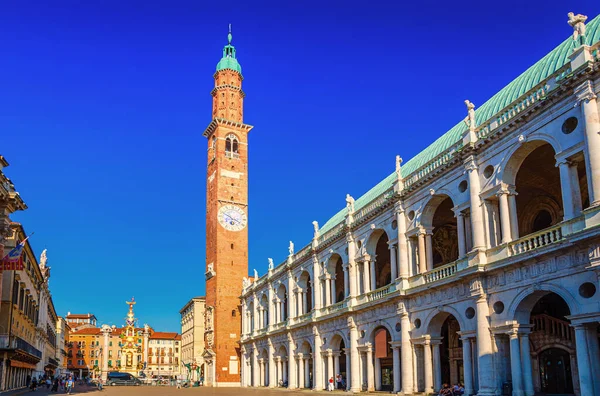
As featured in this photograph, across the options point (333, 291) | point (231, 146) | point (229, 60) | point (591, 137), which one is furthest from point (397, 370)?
point (229, 60)

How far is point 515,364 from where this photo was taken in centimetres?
2380

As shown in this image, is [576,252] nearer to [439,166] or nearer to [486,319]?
[486,319]

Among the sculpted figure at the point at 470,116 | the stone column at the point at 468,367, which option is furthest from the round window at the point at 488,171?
the stone column at the point at 468,367

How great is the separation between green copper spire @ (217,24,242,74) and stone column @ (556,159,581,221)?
62003 mm

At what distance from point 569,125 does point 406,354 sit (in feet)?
52.3

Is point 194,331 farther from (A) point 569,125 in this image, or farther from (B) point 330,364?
(A) point 569,125

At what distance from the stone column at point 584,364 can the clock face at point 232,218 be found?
56.1m

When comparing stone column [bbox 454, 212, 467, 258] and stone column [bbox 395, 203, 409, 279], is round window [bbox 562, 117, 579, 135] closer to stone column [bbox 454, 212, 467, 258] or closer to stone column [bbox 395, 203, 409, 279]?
stone column [bbox 454, 212, 467, 258]

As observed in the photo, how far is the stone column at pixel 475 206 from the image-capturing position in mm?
27016

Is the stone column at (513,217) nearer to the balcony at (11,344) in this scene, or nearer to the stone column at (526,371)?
the stone column at (526,371)

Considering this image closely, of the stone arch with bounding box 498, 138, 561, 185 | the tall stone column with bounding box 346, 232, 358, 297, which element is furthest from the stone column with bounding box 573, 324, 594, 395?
the tall stone column with bounding box 346, 232, 358, 297

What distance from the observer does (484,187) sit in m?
27.3

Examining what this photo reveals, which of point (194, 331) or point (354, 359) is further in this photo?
point (194, 331)

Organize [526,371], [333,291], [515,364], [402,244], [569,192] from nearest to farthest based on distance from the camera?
1. [569,192]
2. [526,371]
3. [515,364]
4. [402,244]
5. [333,291]
